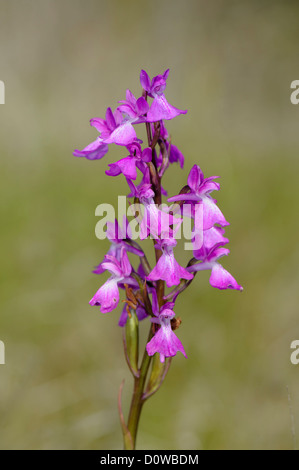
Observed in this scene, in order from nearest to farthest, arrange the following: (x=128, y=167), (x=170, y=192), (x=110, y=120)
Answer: (x=128, y=167) → (x=110, y=120) → (x=170, y=192)

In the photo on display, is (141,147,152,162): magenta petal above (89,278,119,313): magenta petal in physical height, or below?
above

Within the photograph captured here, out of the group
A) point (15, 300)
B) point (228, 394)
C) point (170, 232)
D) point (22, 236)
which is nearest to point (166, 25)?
point (22, 236)

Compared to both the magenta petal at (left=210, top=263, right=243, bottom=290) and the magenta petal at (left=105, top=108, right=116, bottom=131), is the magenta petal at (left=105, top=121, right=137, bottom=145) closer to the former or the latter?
the magenta petal at (left=105, top=108, right=116, bottom=131)

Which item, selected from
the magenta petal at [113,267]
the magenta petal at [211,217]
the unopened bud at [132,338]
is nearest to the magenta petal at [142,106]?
the magenta petal at [211,217]

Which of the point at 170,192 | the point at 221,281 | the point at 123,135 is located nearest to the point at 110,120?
the point at 123,135

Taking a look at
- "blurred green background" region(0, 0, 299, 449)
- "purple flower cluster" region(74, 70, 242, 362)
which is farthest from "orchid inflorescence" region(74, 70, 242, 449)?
"blurred green background" region(0, 0, 299, 449)

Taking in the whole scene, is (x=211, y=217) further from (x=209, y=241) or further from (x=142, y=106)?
(x=142, y=106)

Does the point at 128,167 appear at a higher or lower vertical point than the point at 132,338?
higher

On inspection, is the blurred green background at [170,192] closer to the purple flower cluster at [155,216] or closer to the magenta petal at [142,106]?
the purple flower cluster at [155,216]
